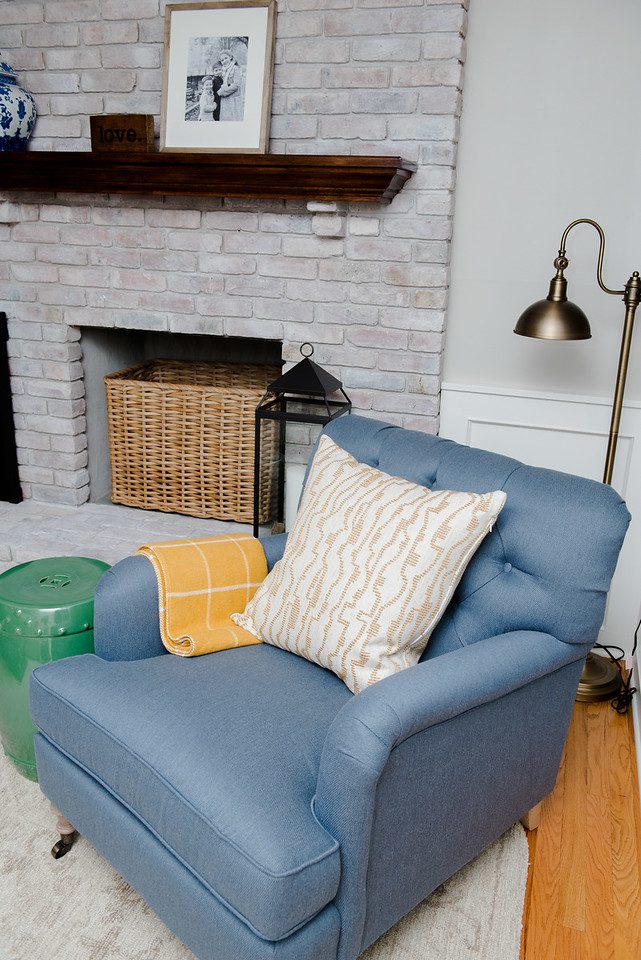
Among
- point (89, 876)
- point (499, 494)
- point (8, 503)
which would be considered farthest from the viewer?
point (8, 503)

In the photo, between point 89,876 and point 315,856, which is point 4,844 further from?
point 315,856

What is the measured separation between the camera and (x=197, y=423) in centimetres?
271

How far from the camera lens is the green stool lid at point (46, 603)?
1.77 meters

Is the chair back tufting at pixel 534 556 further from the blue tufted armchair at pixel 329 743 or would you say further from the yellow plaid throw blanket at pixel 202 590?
the yellow plaid throw blanket at pixel 202 590

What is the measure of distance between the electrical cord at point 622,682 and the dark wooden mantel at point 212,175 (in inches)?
54.7

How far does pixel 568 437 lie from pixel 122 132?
163 centimetres

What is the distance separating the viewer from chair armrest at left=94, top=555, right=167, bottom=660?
1662mm

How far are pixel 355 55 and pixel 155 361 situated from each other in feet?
4.19

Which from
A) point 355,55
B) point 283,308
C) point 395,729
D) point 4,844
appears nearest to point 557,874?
point 395,729

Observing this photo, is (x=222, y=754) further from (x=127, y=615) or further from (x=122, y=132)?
(x=122, y=132)

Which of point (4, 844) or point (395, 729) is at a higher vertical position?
point (395, 729)

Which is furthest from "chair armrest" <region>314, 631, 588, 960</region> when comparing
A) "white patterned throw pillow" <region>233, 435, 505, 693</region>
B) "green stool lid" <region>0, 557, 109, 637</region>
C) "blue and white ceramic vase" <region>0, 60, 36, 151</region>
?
"blue and white ceramic vase" <region>0, 60, 36, 151</region>

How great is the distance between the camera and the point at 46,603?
5.85 feet

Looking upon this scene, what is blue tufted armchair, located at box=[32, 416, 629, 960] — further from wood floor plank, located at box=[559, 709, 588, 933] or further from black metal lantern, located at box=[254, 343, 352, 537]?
black metal lantern, located at box=[254, 343, 352, 537]
